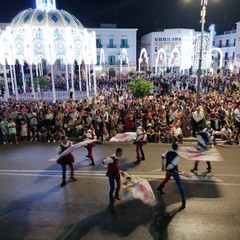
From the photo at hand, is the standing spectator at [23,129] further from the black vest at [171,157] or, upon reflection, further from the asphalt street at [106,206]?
the black vest at [171,157]

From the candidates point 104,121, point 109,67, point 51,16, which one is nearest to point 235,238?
point 104,121

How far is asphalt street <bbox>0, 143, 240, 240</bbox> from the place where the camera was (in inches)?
216

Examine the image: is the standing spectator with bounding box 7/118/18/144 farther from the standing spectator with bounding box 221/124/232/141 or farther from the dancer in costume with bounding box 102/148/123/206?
the standing spectator with bounding box 221/124/232/141

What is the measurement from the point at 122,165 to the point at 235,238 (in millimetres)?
4602

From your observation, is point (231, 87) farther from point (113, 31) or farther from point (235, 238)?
point (113, 31)

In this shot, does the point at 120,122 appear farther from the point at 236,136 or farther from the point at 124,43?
the point at 124,43

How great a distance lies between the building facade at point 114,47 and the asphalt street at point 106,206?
135ft

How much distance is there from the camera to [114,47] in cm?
4988

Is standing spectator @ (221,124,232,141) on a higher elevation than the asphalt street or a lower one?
higher

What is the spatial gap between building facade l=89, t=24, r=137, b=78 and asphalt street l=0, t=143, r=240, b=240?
41194 millimetres

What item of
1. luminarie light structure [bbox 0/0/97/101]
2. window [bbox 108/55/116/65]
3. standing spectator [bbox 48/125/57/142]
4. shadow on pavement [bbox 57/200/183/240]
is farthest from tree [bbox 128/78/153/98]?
window [bbox 108/55/116/65]

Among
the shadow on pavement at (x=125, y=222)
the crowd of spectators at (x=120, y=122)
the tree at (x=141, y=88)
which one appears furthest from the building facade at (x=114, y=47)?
the shadow on pavement at (x=125, y=222)

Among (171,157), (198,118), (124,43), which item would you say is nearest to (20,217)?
(171,157)

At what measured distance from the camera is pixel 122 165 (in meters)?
9.16
